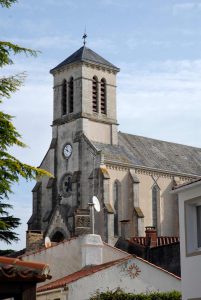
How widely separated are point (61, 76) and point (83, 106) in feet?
15.5

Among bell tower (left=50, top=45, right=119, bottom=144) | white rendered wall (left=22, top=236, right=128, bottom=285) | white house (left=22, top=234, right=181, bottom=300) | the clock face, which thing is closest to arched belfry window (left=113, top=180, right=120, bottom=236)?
bell tower (left=50, top=45, right=119, bottom=144)

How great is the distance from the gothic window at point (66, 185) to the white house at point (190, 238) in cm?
4324

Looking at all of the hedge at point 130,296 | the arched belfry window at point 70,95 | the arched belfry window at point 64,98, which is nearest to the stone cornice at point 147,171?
the arched belfry window at point 70,95

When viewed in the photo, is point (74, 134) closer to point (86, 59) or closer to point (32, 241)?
point (86, 59)

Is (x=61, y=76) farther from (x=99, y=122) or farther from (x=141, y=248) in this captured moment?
(x=141, y=248)

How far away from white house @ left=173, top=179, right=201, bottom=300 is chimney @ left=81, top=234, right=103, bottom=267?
6794mm

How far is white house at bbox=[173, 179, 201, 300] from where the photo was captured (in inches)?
736

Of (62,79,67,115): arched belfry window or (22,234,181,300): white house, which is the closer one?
(22,234,181,300): white house

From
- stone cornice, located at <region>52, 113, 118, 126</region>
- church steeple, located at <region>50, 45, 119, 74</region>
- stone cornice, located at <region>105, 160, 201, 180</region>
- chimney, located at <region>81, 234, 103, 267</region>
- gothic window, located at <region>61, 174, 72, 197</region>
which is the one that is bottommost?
chimney, located at <region>81, 234, 103, 267</region>

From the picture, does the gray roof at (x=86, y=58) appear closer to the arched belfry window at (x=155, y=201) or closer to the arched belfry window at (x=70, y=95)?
the arched belfry window at (x=70, y=95)

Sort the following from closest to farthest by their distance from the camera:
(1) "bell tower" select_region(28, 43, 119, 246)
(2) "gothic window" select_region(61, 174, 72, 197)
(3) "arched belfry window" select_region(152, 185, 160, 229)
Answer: (1) "bell tower" select_region(28, 43, 119, 246) → (2) "gothic window" select_region(61, 174, 72, 197) → (3) "arched belfry window" select_region(152, 185, 160, 229)

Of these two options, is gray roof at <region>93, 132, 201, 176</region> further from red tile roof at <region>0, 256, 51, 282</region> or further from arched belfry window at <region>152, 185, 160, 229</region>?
red tile roof at <region>0, 256, 51, 282</region>

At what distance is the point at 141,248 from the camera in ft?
119

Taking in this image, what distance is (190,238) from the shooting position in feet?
64.0
